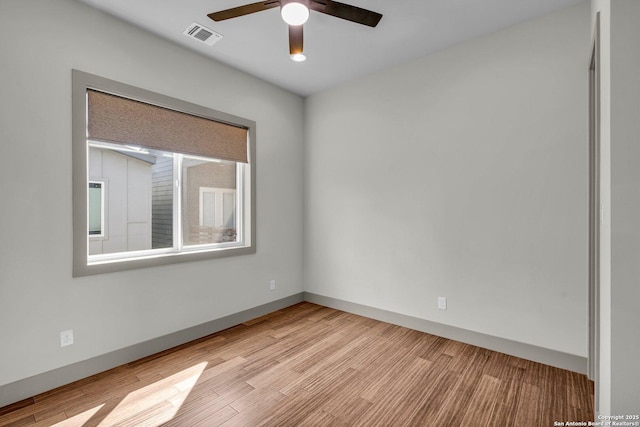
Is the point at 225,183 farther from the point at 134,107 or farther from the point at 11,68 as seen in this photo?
the point at 11,68

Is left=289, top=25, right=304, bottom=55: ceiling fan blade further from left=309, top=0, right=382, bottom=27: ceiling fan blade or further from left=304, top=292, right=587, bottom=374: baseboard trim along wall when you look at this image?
left=304, top=292, right=587, bottom=374: baseboard trim along wall

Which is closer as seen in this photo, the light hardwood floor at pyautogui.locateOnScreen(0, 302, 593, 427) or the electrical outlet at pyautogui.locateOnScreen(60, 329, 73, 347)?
the light hardwood floor at pyautogui.locateOnScreen(0, 302, 593, 427)

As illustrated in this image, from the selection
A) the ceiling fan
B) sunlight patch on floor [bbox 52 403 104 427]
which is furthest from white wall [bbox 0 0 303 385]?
the ceiling fan

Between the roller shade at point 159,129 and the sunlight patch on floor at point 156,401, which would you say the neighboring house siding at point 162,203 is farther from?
the sunlight patch on floor at point 156,401

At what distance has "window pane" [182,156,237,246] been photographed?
3115mm

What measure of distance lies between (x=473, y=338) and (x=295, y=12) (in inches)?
120

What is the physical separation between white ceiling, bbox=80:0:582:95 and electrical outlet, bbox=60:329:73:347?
2464 mm

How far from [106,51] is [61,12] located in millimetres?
326

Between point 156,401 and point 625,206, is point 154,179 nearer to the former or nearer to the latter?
point 156,401

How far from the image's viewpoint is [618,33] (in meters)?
1.24

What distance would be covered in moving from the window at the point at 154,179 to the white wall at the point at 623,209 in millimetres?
3009

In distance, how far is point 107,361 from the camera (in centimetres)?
244

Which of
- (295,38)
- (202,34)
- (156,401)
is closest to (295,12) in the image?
(295,38)

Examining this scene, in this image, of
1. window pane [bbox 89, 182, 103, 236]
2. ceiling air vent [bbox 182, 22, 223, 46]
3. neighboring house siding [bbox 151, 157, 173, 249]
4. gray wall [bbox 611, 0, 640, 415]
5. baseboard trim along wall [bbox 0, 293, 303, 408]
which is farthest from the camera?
neighboring house siding [bbox 151, 157, 173, 249]
